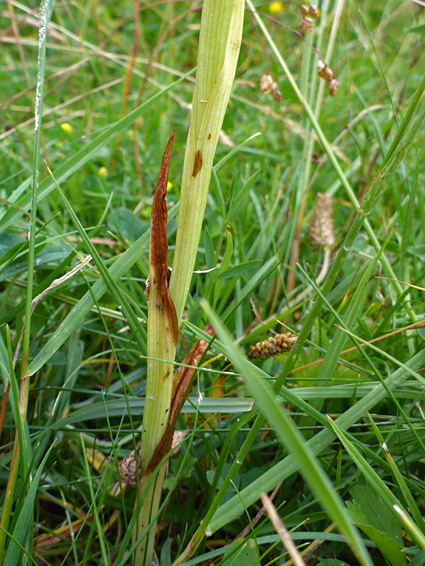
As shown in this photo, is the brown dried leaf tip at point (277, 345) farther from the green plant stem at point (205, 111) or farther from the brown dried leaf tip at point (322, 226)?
the brown dried leaf tip at point (322, 226)

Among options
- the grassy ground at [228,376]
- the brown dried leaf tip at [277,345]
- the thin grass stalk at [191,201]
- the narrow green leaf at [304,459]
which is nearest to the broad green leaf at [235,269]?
the grassy ground at [228,376]

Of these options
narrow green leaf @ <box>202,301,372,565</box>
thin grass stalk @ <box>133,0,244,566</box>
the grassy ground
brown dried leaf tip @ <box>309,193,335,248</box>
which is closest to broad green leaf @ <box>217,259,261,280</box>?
the grassy ground

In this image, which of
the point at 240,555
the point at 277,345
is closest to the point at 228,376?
the point at 277,345

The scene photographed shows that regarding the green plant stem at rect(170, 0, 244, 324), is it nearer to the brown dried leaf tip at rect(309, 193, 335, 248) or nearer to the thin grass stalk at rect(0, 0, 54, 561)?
the thin grass stalk at rect(0, 0, 54, 561)

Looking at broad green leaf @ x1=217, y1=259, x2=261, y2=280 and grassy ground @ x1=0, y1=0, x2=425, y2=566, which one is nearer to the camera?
grassy ground @ x1=0, y1=0, x2=425, y2=566

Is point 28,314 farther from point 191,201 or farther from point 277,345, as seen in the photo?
point 277,345
